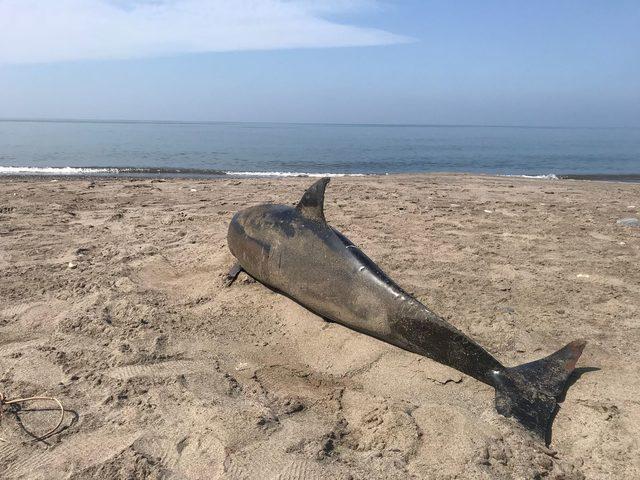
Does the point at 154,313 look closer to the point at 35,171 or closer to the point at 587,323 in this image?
the point at 587,323

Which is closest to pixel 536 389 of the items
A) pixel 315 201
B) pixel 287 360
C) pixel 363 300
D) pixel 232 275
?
pixel 363 300

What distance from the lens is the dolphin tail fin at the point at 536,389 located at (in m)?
3.24

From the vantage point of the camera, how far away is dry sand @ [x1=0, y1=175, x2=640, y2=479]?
2.93m

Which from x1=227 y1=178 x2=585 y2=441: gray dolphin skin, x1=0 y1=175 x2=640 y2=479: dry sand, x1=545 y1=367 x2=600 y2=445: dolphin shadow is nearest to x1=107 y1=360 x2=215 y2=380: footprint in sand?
x1=0 y1=175 x2=640 y2=479: dry sand

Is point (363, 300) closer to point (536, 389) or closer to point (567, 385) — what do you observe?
point (536, 389)

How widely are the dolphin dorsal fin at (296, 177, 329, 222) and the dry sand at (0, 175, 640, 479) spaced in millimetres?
905

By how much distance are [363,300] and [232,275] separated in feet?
6.11

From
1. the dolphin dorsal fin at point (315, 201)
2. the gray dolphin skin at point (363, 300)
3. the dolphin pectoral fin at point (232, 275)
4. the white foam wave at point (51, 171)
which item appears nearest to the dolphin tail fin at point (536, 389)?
the gray dolphin skin at point (363, 300)

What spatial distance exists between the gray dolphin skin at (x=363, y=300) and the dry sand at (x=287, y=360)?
0.40ft

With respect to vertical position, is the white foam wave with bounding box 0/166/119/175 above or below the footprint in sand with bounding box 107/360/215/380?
above

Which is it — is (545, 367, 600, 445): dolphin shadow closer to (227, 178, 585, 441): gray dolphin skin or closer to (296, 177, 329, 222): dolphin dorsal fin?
(227, 178, 585, 441): gray dolphin skin

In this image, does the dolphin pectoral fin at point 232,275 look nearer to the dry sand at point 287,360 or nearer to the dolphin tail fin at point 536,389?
the dry sand at point 287,360

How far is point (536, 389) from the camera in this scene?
3.45 metres

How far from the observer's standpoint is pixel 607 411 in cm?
338
